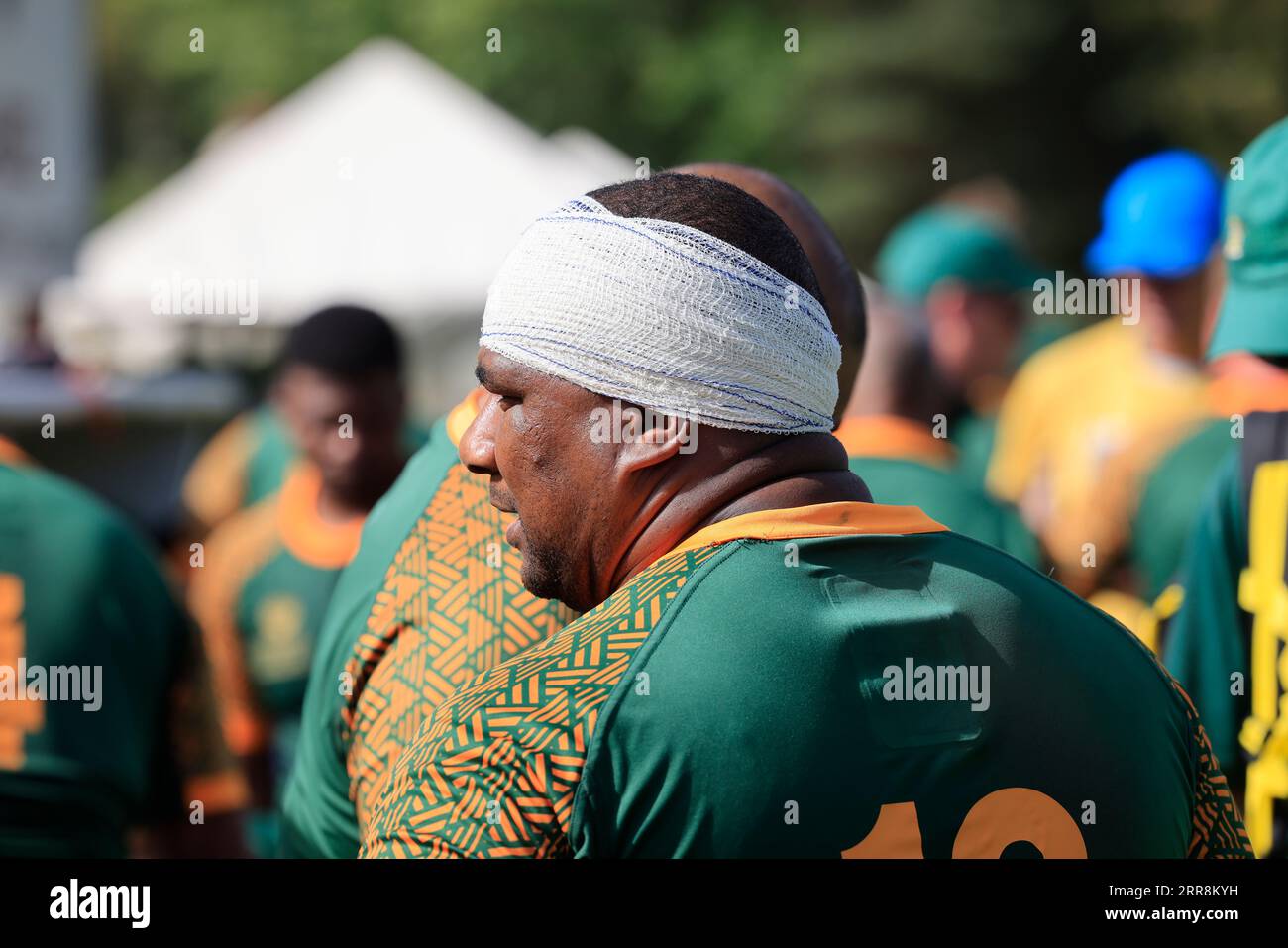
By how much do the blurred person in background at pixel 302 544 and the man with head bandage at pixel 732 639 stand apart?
11.4 feet

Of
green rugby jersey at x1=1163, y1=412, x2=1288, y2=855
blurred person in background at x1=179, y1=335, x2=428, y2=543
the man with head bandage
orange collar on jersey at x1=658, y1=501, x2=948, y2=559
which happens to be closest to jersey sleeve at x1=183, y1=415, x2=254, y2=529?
blurred person in background at x1=179, y1=335, x2=428, y2=543

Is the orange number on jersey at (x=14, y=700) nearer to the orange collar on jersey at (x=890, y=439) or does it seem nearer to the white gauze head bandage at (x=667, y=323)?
the white gauze head bandage at (x=667, y=323)

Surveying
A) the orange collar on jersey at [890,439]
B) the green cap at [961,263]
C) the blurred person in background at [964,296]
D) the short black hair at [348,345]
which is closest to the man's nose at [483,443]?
the orange collar on jersey at [890,439]

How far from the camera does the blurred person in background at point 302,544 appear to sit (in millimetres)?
5434

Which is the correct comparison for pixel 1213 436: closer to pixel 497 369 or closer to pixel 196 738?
pixel 196 738

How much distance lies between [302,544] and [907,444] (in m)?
2.28

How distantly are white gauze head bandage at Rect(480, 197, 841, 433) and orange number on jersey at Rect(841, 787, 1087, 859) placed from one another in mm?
503

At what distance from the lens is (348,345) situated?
568 cm

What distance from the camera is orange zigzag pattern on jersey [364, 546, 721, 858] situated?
168cm

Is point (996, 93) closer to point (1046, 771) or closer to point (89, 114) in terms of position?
point (89, 114)

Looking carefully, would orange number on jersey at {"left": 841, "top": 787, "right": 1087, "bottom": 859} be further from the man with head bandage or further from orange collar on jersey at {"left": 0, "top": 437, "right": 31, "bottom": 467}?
orange collar on jersey at {"left": 0, "top": 437, "right": 31, "bottom": 467}

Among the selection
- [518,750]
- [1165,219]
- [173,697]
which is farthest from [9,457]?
[1165,219]
